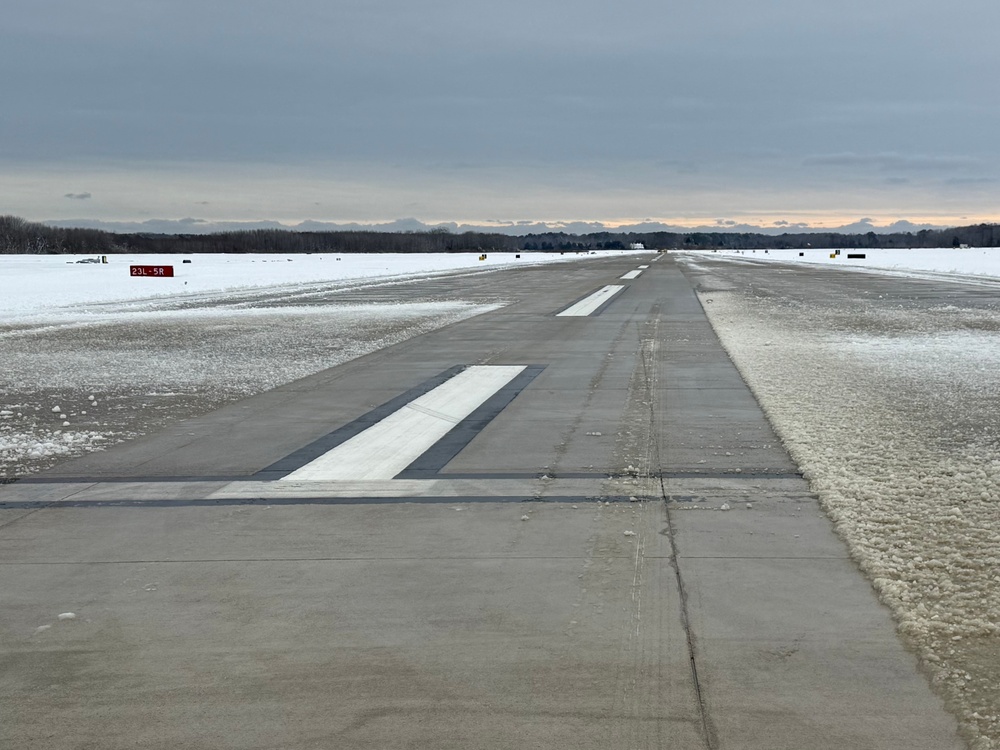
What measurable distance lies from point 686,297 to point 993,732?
25.5m

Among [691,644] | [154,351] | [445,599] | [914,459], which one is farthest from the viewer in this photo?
[154,351]

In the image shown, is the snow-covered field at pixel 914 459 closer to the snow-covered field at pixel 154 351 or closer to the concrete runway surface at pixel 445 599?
the concrete runway surface at pixel 445 599

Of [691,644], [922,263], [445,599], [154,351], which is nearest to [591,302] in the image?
[154,351]

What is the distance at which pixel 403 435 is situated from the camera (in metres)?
8.09

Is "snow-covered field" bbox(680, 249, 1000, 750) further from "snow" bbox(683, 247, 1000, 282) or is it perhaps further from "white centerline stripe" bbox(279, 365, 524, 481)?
"snow" bbox(683, 247, 1000, 282)

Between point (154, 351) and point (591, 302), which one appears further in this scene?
point (591, 302)

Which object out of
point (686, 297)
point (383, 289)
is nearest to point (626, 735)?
point (686, 297)

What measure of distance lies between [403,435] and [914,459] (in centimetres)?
400

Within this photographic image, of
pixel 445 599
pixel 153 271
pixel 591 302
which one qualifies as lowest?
pixel 445 599

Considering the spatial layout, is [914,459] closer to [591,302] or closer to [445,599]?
[445,599]

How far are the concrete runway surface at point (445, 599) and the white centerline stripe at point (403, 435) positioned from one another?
5cm

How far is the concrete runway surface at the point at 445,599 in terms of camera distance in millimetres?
3217

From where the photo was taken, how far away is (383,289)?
34750mm

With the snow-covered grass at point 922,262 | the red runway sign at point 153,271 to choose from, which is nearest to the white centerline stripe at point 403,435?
the snow-covered grass at point 922,262
